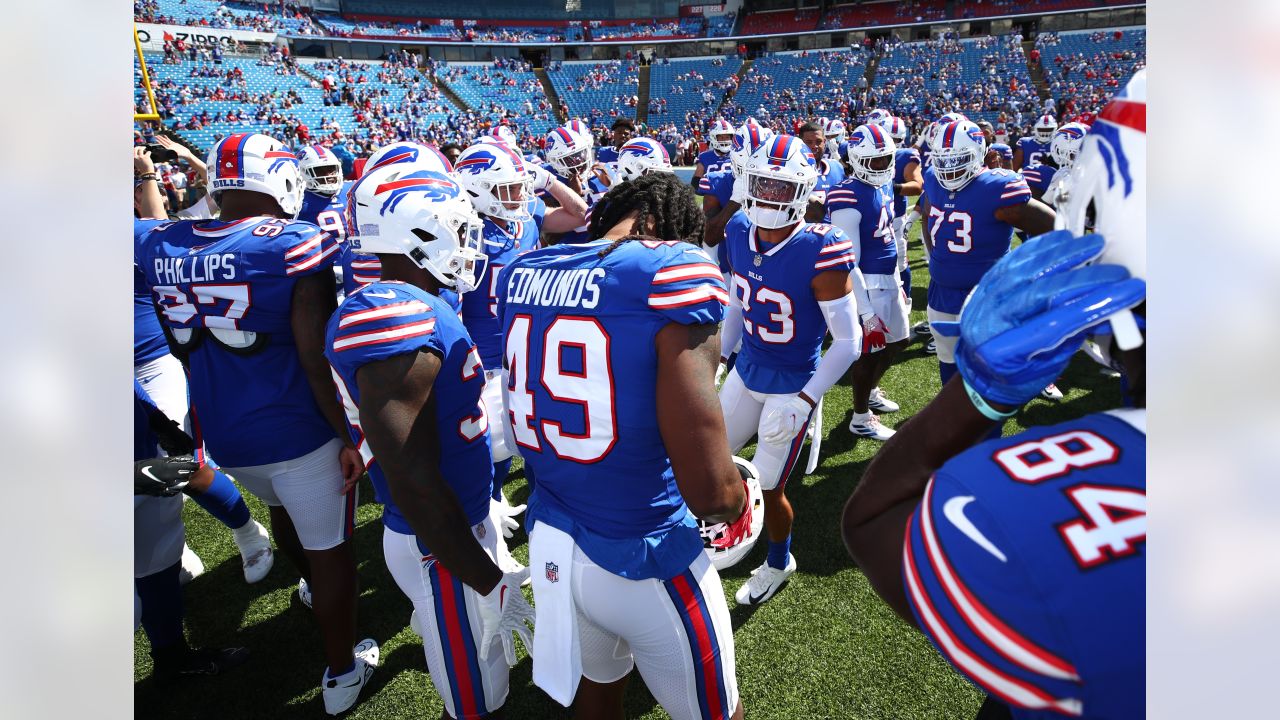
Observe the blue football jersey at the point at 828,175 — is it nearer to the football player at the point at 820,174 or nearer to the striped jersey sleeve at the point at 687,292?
the football player at the point at 820,174

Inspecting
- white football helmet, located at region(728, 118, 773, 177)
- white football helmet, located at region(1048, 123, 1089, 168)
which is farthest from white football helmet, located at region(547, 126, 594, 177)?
white football helmet, located at region(1048, 123, 1089, 168)

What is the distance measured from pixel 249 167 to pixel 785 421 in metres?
2.97

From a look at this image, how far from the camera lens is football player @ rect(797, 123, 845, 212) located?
6441mm

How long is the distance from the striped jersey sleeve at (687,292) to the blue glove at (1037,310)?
0.93 m

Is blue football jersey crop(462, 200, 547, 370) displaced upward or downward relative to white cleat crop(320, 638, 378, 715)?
upward

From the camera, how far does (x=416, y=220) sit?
262 centimetres

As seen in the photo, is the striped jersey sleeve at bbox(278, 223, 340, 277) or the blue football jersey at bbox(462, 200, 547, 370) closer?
the striped jersey sleeve at bbox(278, 223, 340, 277)

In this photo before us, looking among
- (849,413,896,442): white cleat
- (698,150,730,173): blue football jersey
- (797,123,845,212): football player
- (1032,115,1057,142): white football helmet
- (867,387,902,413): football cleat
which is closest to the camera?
(849,413,896,442): white cleat

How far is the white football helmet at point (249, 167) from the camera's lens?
343 cm

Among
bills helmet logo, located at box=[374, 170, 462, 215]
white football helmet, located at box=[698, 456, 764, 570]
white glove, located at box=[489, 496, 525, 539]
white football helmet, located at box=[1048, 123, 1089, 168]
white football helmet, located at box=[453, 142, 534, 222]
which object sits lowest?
white glove, located at box=[489, 496, 525, 539]

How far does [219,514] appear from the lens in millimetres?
4406

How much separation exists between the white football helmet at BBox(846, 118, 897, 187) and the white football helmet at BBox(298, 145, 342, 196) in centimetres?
520

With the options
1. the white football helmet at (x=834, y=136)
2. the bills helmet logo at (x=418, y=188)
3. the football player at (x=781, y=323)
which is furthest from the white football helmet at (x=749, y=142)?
the white football helmet at (x=834, y=136)

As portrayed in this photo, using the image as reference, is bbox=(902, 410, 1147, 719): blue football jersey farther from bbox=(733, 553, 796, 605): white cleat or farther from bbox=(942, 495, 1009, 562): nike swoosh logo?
bbox=(733, 553, 796, 605): white cleat
